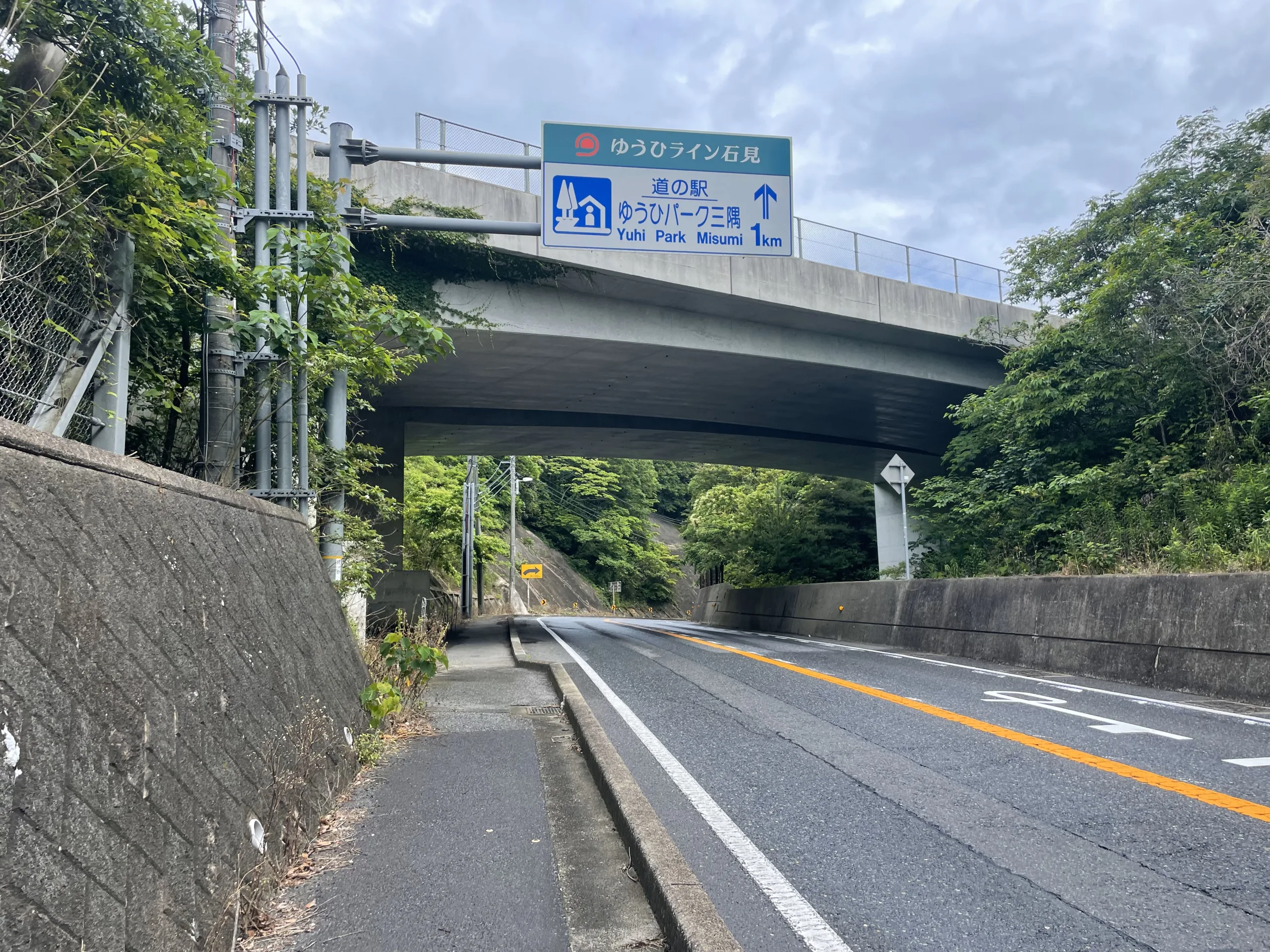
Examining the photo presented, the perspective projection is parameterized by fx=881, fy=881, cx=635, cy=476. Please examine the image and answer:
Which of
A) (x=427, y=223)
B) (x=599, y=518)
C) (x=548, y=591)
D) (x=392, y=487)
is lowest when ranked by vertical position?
(x=548, y=591)

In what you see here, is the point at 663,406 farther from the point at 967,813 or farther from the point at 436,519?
the point at 967,813

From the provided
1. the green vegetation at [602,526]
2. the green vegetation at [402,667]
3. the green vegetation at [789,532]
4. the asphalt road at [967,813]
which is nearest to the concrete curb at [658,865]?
the asphalt road at [967,813]

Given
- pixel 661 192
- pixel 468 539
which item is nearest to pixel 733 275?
pixel 661 192

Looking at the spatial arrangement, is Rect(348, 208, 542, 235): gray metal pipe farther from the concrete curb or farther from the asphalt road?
the concrete curb

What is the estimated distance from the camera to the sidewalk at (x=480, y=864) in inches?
131

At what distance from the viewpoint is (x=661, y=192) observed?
35.9 ft

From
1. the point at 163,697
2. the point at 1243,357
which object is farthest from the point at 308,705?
the point at 1243,357

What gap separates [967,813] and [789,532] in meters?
25.4

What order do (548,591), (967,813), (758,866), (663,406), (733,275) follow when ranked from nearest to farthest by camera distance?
(758,866), (967,813), (733,275), (663,406), (548,591)

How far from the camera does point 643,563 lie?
67.2 meters

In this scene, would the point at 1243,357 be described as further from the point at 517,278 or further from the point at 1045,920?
the point at 1045,920

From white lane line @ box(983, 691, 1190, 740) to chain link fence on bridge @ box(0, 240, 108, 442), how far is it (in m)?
7.73

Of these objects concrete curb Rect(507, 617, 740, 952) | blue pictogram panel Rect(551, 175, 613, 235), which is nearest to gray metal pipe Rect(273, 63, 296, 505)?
blue pictogram panel Rect(551, 175, 613, 235)

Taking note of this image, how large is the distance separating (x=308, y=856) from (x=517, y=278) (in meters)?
12.9
